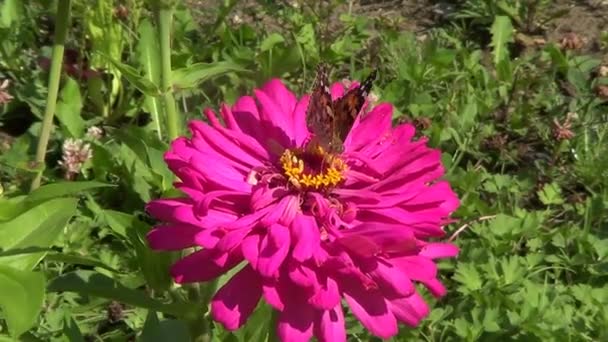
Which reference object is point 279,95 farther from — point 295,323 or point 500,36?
point 500,36

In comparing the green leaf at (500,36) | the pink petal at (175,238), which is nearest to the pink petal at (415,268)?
the pink petal at (175,238)

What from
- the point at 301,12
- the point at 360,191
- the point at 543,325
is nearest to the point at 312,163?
the point at 360,191

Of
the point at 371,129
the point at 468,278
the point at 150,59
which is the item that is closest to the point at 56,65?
the point at 150,59

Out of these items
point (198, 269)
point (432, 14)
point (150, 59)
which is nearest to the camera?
point (198, 269)

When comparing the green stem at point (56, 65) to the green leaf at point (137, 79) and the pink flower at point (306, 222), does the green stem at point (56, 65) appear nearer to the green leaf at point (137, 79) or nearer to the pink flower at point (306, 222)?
the green leaf at point (137, 79)

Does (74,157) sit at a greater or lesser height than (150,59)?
lesser

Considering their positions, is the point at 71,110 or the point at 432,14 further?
the point at 432,14

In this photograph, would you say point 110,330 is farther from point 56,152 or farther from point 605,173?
point 605,173
